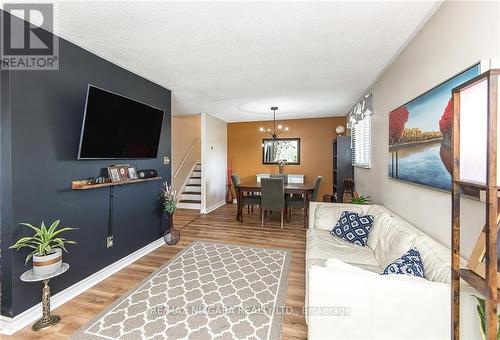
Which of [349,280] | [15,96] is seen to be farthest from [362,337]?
[15,96]

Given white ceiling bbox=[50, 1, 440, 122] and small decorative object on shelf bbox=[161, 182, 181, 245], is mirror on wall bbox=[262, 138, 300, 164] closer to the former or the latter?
white ceiling bbox=[50, 1, 440, 122]

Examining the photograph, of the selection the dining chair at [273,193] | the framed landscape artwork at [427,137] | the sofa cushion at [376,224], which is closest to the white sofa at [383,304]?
the framed landscape artwork at [427,137]

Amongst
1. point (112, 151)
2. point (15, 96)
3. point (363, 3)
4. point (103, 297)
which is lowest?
point (103, 297)

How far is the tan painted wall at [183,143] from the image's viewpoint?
654 centimetres

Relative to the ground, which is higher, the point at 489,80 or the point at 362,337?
the point at 489,80

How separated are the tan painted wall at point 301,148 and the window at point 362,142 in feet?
5.72

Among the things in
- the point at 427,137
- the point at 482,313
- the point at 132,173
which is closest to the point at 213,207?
the point at 132,173

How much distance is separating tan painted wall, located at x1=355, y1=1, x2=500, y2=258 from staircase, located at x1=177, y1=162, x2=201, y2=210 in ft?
14.9

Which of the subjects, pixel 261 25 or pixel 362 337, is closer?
pixel 362 337

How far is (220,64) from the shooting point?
2.71m

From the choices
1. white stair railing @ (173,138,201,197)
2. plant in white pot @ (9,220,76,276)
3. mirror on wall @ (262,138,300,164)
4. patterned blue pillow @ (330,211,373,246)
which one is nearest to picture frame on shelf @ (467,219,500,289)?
patterned blue pillow @ (330,211,373,246)

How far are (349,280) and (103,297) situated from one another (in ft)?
7.37

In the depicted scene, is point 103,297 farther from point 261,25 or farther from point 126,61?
point 261,25

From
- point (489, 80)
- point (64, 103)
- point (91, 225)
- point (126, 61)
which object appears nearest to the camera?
point (489, 80)
